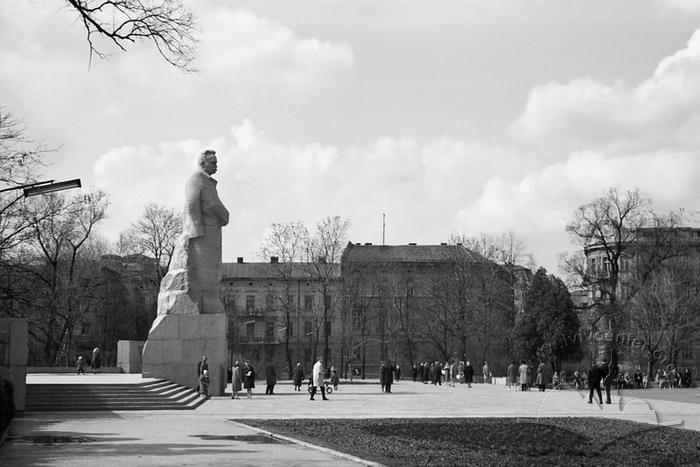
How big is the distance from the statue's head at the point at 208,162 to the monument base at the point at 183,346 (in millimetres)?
5738

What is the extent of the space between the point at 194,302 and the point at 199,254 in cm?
185

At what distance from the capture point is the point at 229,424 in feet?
74.4

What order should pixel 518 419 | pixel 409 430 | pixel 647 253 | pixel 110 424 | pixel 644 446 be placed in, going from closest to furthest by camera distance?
pixel 644 446 < pixel 409 430 < pixel 110 424 < pixel 518 419 < pixel 647 253

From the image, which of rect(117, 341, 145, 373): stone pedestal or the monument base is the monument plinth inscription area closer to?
the monument base

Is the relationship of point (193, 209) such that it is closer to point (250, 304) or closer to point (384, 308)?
point (384, 308)

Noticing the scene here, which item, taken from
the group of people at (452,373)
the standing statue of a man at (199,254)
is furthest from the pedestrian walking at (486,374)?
the standing statue of a man at (199,254)

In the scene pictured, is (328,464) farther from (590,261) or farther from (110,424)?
(590,261)

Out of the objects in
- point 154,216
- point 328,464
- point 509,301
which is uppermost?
point 154,216

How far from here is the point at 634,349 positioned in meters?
64.6

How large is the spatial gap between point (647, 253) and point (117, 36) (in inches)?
2153

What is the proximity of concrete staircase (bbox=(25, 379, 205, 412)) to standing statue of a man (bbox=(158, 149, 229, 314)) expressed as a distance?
4997mm

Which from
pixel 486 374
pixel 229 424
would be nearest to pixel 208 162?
pixel 229 424

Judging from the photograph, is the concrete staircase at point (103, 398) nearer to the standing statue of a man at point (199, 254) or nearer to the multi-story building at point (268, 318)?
the standing statue of a man at point (199, 254)

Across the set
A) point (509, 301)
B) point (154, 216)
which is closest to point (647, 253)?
point (509, 301)
